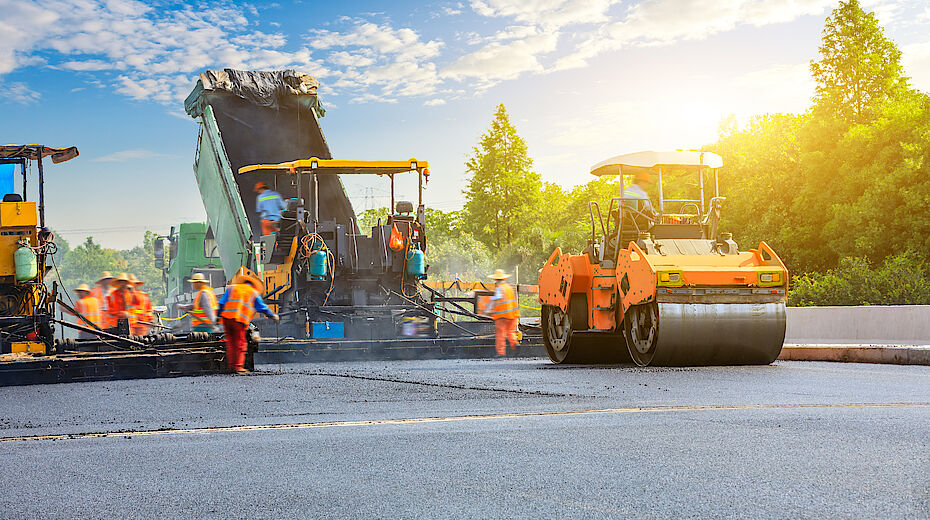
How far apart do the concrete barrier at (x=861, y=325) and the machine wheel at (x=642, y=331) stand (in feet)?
14.3

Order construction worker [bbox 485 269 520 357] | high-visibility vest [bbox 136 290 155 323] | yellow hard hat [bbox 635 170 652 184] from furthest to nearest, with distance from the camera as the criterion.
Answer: high-visibility vest [bbox 136 290 155 323]
construction worker [bbox 485 269 520 357]
yellow hard hat [bbox 635 170 652 184]

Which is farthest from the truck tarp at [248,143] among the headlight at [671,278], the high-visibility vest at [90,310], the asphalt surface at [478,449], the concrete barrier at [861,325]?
the concrete barrier at [861,325]

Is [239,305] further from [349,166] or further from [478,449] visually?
[478,449]

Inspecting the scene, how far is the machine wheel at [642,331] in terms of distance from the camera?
9445mm

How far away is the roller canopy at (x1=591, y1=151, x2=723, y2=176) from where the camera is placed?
10.4 metres

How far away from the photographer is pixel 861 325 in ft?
44.6

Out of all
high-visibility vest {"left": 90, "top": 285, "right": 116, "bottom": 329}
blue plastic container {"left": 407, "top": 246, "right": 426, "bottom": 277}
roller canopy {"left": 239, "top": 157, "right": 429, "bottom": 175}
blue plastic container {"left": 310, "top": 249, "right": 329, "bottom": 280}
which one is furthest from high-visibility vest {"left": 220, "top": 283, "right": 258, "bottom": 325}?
high-visibility vest {"left": 90, "top": 285, "right": 116, "bottom": 329}

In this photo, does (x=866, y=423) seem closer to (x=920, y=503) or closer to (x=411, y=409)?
(x=920, y=503)

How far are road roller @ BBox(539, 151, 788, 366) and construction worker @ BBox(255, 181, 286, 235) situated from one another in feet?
14.4

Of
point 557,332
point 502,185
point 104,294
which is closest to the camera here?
point 557,332

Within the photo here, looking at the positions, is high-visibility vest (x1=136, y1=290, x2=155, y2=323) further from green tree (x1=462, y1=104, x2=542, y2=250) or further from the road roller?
green tree (x1=462, y1=104, x2=542, y2=250)

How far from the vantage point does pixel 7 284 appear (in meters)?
10.4

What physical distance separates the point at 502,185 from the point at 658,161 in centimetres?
3416

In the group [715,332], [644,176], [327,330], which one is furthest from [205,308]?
[715,332]
